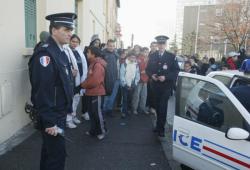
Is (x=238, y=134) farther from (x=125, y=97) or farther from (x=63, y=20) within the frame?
(x=125, y=97)

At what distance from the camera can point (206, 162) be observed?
3393 mm

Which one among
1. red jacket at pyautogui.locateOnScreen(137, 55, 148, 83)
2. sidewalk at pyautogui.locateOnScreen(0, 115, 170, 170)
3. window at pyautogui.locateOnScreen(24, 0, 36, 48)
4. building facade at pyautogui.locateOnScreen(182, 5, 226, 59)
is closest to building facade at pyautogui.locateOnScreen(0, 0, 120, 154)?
window at pyautogui.locateOnScreen(24, 0, 36, 48)

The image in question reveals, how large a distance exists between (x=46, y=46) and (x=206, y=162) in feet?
6.76

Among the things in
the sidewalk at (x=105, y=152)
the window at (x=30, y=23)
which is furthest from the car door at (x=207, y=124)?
the window at (x=30, y=23)

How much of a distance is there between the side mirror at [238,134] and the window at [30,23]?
4560 mm

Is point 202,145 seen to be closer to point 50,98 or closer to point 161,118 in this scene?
point 50,98

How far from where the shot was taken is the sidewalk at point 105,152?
177 inches

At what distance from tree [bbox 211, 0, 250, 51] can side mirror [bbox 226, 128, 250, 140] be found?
77.1 ft

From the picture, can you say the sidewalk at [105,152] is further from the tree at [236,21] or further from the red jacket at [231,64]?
the tree at [236,21]

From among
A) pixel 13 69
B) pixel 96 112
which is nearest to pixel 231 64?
pixel 96 112

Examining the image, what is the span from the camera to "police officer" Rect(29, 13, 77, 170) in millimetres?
2875

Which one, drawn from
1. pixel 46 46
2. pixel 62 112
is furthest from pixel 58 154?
pixel 46 46

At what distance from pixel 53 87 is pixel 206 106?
1.79 meters

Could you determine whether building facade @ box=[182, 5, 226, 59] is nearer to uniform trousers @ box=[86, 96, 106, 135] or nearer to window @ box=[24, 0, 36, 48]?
window @ box=[24, 0, 36, 48]
